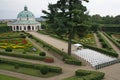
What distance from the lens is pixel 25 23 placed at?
98188mm

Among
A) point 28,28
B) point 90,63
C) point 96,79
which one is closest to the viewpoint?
point 96,79

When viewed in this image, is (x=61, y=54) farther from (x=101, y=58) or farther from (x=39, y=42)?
(x=39, y=42)

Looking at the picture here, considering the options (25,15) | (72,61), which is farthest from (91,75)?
(25,15)

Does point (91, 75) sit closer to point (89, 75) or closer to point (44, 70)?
point (89, 75)

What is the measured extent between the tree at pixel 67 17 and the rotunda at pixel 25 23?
64.4 m

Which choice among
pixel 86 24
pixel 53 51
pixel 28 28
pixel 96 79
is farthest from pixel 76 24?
pixel 28 28

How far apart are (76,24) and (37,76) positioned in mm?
10766

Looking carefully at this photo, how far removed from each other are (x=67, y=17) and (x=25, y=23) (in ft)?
218

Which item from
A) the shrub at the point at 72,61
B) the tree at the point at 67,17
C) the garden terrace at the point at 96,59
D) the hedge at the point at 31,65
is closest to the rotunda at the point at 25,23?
the garden terrace at the point at 96,59

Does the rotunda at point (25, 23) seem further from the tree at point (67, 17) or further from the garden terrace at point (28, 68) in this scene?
the garden terrace at point (28, 68)

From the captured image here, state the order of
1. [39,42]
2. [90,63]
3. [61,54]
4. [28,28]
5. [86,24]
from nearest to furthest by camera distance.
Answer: [90,63] < [86,24] < [61,54] < [39,42] < [28,28]

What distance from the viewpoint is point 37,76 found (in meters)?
25.3

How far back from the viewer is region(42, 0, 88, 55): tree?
107 feet

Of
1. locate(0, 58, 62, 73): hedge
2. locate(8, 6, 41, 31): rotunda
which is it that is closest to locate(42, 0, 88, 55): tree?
locate(0, 58, 62, 73): hedge
